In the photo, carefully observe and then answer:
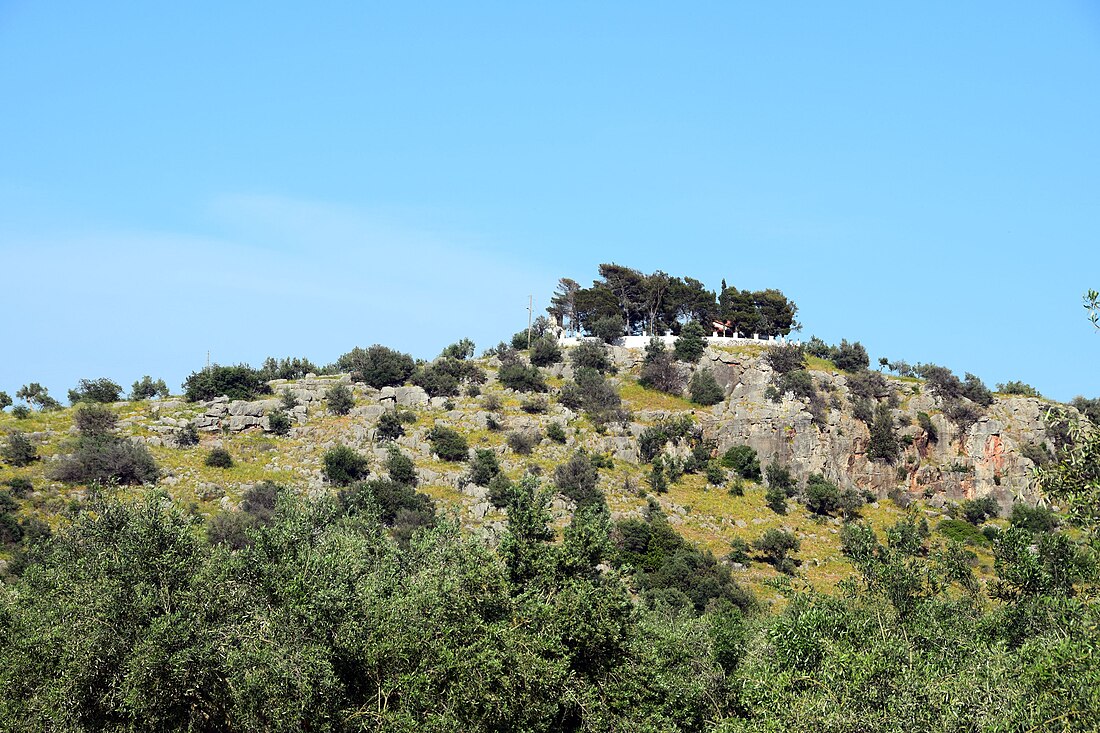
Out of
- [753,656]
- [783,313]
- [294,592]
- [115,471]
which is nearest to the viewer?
[294,592]

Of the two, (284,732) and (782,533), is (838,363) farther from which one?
(284,732)

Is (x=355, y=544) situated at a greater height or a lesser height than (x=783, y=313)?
lesser

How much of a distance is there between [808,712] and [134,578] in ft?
57.3

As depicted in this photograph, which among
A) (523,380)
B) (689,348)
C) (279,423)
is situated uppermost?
(689,348)

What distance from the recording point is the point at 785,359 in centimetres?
10062

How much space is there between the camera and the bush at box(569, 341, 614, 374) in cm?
10269

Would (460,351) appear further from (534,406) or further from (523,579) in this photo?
(523,579)

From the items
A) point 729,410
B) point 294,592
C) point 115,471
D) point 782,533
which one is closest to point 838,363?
point 729,410

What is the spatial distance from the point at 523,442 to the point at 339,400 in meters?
16.9

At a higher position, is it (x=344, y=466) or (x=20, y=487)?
(x=344, y=466)

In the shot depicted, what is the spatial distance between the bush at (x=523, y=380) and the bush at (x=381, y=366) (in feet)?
28.8

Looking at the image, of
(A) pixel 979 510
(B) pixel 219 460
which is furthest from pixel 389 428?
(A) pixel 979 510

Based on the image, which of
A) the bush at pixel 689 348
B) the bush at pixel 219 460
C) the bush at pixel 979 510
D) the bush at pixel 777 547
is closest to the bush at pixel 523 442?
the bush at pixel 777 547

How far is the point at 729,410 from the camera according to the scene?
9469cm
